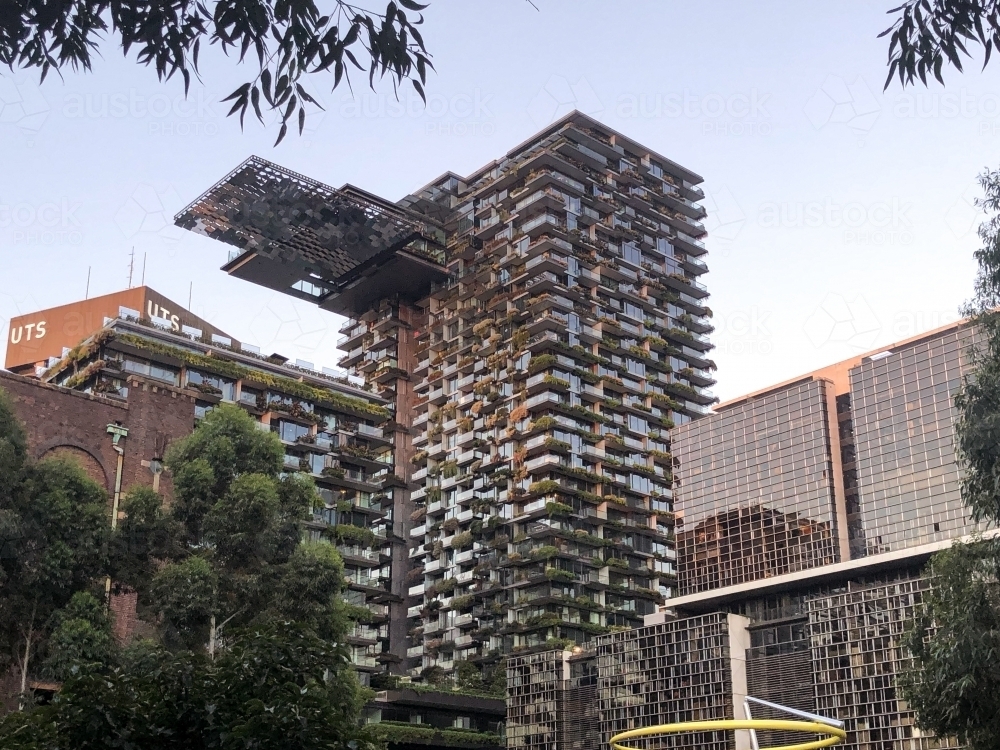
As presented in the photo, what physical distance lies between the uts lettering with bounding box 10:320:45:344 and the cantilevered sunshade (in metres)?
16.5

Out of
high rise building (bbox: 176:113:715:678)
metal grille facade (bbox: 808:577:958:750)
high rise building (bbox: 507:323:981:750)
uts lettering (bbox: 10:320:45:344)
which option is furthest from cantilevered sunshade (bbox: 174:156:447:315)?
metal grille facade (bbox: 808:577:958:750)

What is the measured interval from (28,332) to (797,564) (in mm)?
74664

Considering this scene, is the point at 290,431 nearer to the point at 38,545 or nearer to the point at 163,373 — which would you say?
the point at 163,373

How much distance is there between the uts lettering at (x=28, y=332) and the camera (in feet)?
391

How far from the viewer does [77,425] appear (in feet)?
186

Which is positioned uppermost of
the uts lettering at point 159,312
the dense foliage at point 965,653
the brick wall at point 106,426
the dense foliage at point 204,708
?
the uts lettering at point 159,312

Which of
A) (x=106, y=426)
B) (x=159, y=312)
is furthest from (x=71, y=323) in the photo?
(x=106, y=426)

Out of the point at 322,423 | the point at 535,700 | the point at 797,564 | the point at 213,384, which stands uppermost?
the point at 213,384

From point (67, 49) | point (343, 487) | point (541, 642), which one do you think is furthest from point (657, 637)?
point (67, 49)

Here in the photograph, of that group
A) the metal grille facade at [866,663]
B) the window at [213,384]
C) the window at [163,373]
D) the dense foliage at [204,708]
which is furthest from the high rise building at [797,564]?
the dense foliage at [204,708]

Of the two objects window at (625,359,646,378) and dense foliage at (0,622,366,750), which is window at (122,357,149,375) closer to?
window at (625,359,646,378)

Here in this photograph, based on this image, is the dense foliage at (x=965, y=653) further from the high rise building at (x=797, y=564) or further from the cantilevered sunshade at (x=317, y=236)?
the cantilevered sunshade at (x=317, y=236)

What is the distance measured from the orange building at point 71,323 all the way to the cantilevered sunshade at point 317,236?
10.9 metres

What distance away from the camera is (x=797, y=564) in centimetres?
10656
